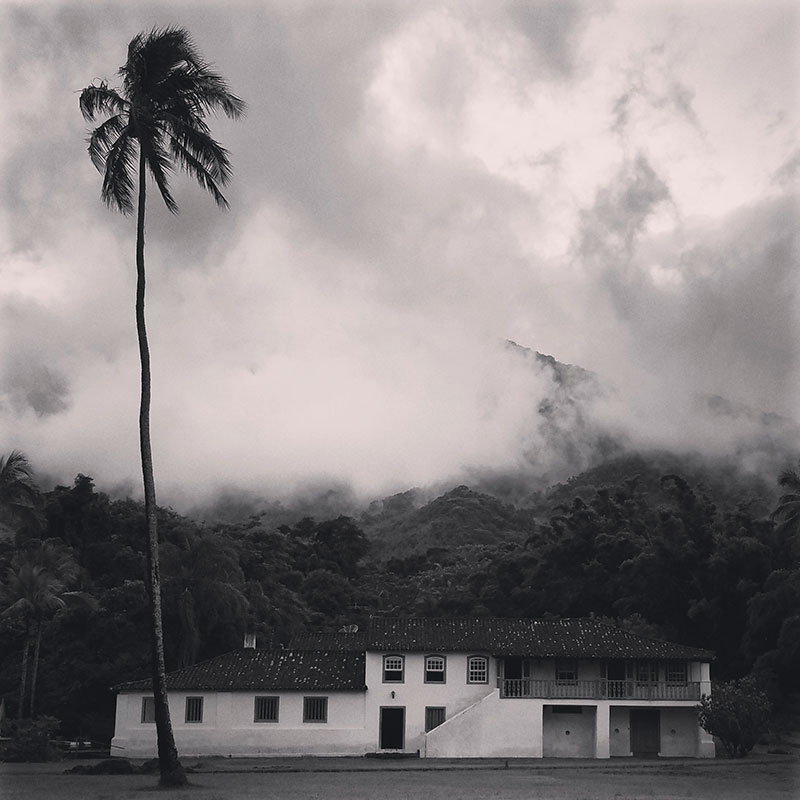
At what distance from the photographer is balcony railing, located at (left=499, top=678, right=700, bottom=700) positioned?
3956cm

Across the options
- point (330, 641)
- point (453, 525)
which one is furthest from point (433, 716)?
point (453, 525)

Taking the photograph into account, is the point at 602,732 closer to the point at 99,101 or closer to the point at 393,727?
the point at 393,727

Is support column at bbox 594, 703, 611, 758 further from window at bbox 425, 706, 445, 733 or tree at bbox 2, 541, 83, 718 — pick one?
tree at bbox 2, 541, 83, 718

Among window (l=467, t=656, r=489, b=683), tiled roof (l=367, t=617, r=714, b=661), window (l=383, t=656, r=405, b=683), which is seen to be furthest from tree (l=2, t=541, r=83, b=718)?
window (l=467, t=656, r=489, b=683)

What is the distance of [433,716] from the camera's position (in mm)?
40125

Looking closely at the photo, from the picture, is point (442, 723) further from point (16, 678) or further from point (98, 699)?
point (16, 678)

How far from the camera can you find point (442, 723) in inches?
1540

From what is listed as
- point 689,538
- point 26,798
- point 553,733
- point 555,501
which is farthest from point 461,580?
point 555,501

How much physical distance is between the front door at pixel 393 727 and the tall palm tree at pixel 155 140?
49.2 feet

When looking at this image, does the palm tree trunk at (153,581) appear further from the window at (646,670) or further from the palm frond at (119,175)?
the window at (646,670)

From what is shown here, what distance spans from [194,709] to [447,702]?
980cm

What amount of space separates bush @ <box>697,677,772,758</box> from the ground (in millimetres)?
898

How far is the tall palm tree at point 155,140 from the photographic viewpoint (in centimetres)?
2580

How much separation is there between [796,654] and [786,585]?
3.65 m
